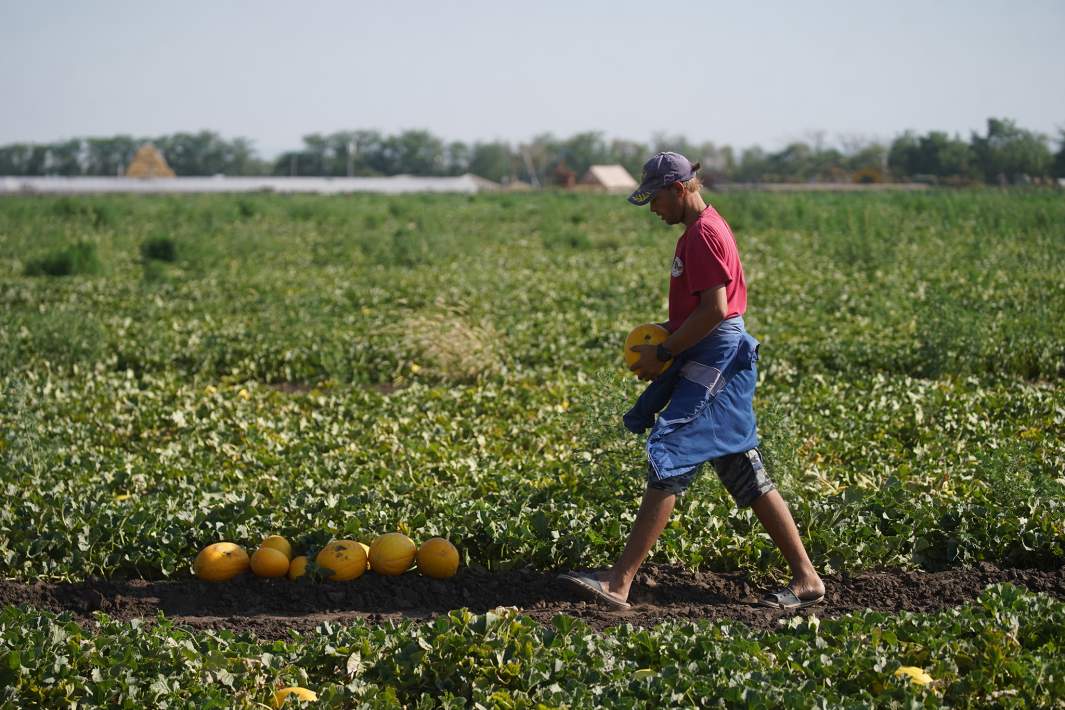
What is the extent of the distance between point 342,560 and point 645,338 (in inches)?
63.0

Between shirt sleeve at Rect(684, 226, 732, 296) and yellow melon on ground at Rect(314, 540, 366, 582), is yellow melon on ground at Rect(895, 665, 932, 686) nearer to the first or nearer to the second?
shirt sleeve at Rect(684, 226, 732, 296)

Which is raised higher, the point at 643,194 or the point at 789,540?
the point at 643,194

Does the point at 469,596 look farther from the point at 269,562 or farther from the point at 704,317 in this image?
the point at 704,317

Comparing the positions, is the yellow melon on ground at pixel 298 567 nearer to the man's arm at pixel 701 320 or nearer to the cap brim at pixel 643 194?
the man's arm at pixel 701 320

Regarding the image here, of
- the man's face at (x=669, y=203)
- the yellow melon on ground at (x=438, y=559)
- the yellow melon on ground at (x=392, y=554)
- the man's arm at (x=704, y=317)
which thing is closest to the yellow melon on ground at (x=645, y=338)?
the man's arm at (x=704, y=317)

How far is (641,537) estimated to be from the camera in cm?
406

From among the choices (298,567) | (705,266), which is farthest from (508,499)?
(705,266)

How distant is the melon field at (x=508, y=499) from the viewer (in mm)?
3281

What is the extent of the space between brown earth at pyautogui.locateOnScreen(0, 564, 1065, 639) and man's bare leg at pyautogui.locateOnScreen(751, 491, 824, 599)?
0.30 feet

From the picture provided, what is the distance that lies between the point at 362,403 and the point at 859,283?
7.72 meters

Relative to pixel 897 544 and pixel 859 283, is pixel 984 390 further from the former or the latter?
pixel 859 283

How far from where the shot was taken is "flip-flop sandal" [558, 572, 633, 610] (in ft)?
13.6

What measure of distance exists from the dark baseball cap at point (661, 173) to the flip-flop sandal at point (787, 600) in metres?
1.64

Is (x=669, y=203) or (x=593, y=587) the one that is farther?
(x=593, y=587)
